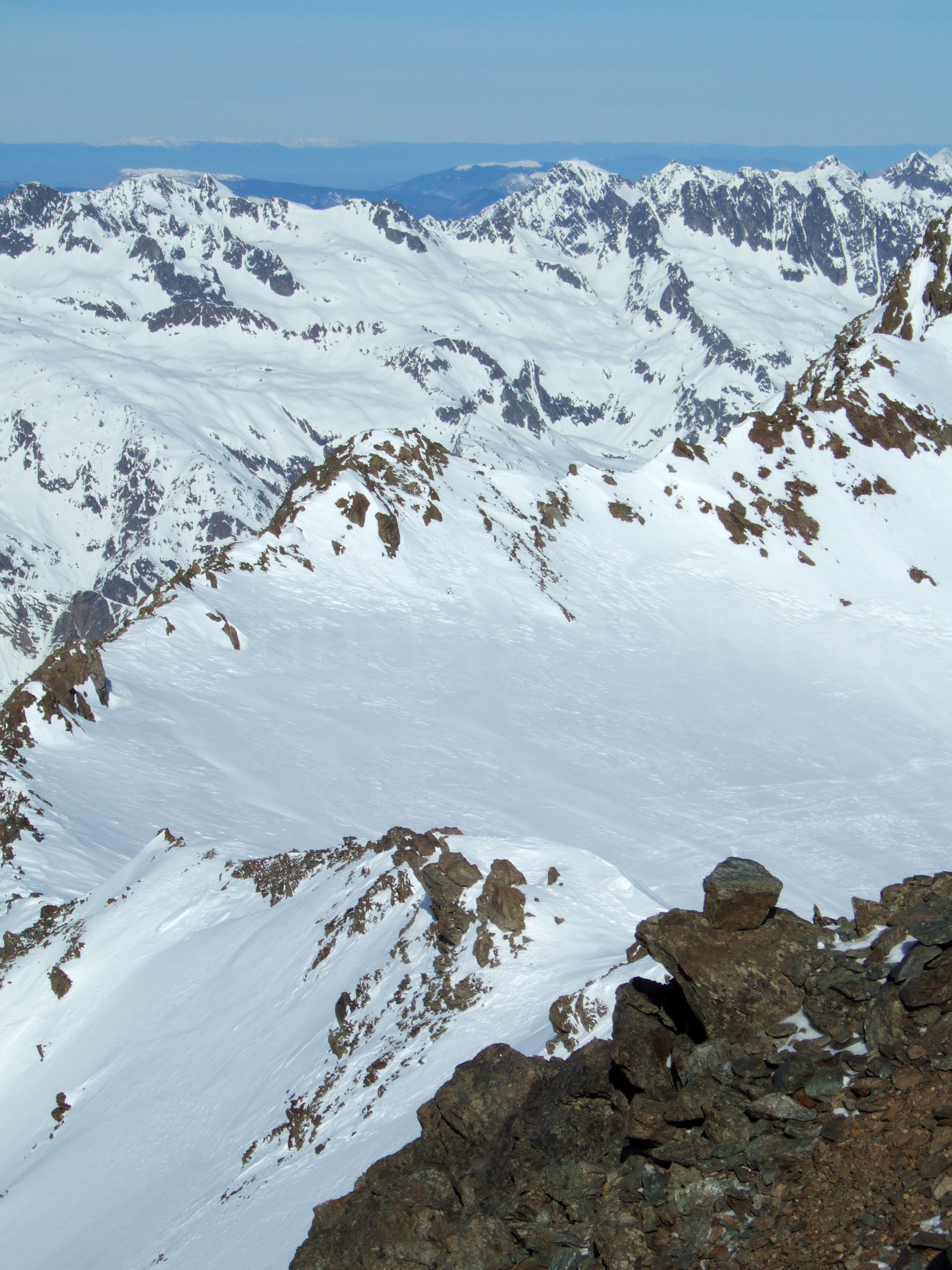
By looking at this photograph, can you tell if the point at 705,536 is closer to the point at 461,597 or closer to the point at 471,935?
the point at 461,597

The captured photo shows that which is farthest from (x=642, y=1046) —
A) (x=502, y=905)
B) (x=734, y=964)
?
(x=502, y=905)

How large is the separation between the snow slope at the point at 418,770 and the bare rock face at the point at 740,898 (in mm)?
4055

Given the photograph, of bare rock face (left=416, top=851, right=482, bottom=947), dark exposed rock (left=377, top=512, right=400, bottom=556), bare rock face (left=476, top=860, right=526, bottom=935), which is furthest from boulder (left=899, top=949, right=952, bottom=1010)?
dark exposed rock (left=377, top=512, right=400, bottom=556)

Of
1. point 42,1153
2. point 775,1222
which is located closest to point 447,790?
point 42,1153

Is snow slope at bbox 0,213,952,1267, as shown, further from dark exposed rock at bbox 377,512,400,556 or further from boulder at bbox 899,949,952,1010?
boulder at bbox 899,949,952,1010

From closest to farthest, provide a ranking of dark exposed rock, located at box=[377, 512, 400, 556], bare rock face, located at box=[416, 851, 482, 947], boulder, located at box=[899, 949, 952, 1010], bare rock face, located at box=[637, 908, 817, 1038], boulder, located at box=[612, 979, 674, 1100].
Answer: boulder, located at box=[899, 949, 952, 1010] → boulder, located at box=[612, 979, 674, 1100] → bare rock face, located at box=[637, 908, 817, 1038] → bare rock face, located at box=[416, 851, 482, 947] → dark exposed rock, located at box=[377, 512, 400, 556]

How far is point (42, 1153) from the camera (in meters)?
24.3

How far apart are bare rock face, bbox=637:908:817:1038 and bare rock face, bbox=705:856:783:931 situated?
0.33 feet

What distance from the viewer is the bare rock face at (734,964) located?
1232cm

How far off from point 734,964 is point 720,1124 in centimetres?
228

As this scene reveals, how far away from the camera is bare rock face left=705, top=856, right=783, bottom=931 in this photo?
1331cm

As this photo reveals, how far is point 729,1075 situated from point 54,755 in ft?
122

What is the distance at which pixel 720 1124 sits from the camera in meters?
10.9

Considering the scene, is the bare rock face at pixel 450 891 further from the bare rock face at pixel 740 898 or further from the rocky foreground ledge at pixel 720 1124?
the bare rock face at pixel 740 898
